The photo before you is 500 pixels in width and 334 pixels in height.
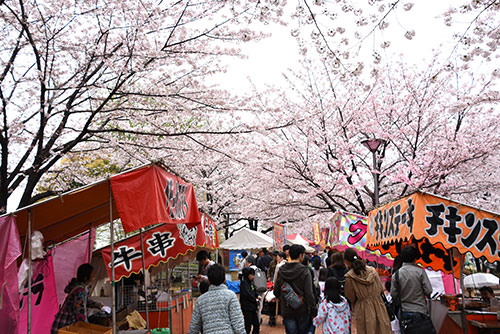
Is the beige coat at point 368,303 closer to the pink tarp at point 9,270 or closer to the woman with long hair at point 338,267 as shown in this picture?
the woman with long hair at point 338,267

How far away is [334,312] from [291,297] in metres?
0.63

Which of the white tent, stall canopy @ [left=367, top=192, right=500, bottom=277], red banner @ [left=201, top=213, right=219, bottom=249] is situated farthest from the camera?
the white tent

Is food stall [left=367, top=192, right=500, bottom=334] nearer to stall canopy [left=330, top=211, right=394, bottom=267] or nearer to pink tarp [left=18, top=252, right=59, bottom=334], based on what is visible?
stall canopy [left=330, top=211, right=394, bottom=267]

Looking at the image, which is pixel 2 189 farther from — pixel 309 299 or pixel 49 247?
pixel 309 299

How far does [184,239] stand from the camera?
846 cm

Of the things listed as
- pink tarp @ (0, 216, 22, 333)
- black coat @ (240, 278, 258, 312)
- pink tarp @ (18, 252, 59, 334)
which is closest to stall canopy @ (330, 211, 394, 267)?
black coat @ (240, 278, 258, 312)

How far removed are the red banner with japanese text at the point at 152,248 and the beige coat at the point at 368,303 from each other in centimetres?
319

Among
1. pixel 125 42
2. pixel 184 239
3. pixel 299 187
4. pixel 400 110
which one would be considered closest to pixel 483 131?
pixel 400 110

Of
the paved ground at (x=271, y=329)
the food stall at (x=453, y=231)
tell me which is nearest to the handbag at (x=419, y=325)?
the food stall at (x=453, y=231)

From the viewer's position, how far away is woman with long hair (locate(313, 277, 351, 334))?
5695mm

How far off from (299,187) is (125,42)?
10731 millimetres

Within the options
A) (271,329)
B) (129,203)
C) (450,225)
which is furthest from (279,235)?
(129,203)

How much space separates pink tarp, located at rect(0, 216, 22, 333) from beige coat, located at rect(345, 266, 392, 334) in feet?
14.0

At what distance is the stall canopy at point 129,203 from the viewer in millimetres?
4723
